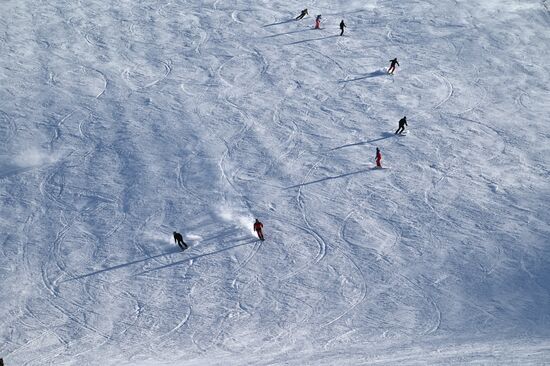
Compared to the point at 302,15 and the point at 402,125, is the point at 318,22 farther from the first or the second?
the point at 402,125

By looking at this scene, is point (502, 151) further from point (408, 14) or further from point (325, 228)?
point (408, 14)

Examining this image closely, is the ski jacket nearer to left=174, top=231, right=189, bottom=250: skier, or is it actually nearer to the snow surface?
the snow surface

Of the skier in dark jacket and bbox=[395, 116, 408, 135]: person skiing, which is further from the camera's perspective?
the skier in dark jacket

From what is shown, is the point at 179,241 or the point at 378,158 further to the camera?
the point at 378,158

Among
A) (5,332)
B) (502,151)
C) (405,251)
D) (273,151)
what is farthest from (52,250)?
(502,151)

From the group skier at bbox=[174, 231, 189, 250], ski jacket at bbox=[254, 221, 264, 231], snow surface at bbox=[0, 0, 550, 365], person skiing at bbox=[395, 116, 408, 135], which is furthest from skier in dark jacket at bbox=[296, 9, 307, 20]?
skier at bbox=[174, 231, 189, 250]

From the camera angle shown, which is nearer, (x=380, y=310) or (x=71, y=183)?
(x=380, y=310)

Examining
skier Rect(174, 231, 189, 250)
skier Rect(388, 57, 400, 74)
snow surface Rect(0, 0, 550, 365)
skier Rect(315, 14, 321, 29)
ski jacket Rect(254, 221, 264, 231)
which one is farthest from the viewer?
skier Rect(315, 14, 321, 29)

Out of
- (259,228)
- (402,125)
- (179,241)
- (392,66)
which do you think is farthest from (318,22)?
(179,241)
